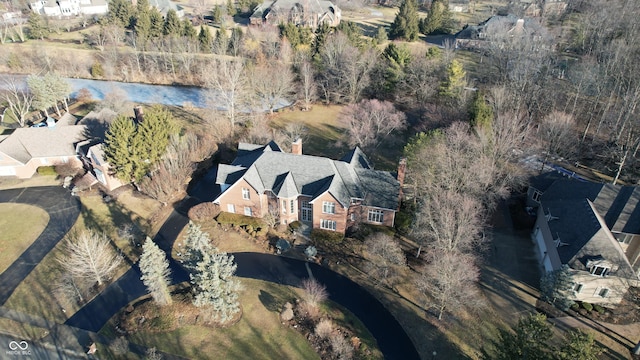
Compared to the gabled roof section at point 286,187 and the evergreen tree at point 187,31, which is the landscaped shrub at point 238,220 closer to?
the gabled roof section at point 286,187

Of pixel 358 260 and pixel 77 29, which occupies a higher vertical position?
pixel 77 29

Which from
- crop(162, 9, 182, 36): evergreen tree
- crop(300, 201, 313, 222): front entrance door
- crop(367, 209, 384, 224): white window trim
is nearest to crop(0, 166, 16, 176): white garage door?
crop(300, 201, 313, 222): front entrance door

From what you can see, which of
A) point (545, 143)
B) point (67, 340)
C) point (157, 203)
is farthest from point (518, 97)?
point (67, 340)

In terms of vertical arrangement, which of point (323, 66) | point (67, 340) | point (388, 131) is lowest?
point (67, 340)

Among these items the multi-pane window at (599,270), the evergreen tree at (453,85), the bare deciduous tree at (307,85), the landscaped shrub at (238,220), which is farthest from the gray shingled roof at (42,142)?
the multi-pane window at (599,270)

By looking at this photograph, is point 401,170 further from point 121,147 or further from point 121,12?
point 121,12

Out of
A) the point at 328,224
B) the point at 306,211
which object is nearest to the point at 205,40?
the point at 306,211

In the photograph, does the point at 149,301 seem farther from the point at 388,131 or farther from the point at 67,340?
the point at 388,131
